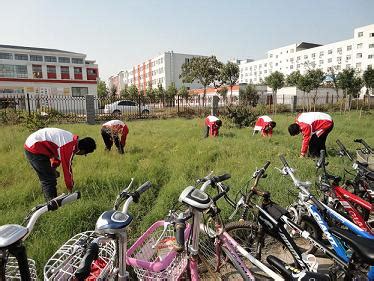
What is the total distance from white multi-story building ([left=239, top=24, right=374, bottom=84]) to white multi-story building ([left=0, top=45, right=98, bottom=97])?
1416 inches

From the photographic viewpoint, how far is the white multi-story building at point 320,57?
5335 centimetres

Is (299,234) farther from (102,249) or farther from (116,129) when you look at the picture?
(116,129)

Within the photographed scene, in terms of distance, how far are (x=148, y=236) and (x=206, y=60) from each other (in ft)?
90.1

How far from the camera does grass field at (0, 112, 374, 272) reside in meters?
3.44

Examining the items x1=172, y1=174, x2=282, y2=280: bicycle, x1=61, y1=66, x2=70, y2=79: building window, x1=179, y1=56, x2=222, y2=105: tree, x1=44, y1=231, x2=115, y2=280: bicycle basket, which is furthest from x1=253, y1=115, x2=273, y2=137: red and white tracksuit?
x1=61, y1=66, x2=70, y2=79: building window

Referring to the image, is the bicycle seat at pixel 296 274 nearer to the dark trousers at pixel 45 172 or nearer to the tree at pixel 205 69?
the dark trousers at pixel 45 172

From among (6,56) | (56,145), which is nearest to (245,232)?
(56,145)

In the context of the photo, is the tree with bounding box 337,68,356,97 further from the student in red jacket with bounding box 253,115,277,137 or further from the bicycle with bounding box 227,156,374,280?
the bicycle with bounding box 227,156,374,280

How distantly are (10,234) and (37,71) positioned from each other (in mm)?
47902

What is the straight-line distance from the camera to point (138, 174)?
203 inches

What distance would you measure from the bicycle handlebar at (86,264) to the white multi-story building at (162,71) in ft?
220

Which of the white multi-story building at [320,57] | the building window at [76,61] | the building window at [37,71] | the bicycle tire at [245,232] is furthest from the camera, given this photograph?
the white multi-story building at [320,57]

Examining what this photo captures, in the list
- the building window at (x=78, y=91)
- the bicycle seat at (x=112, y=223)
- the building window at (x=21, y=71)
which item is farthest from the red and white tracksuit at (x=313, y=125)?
the building window at (x=21, y=71)

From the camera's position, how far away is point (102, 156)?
21.3 feet
